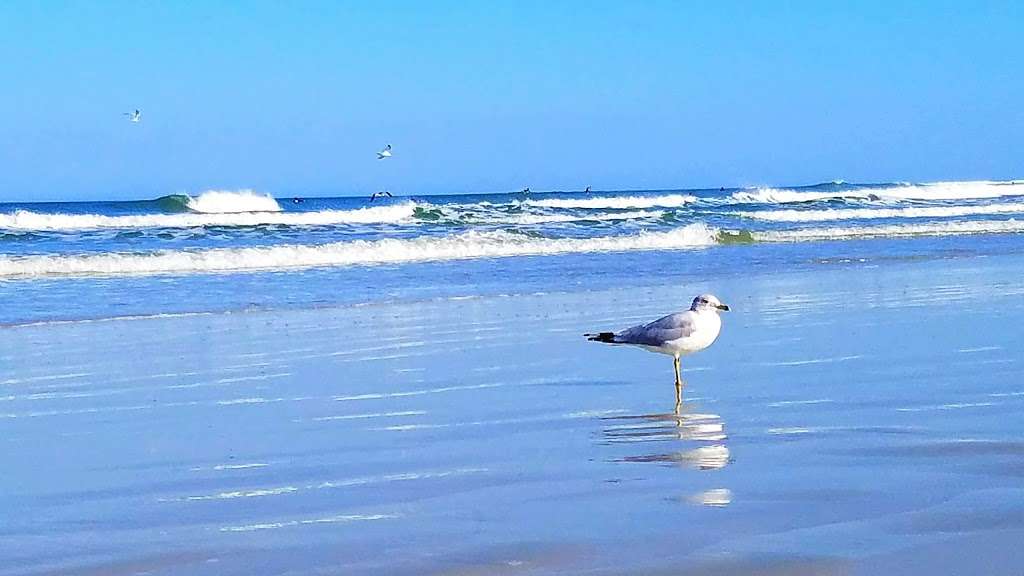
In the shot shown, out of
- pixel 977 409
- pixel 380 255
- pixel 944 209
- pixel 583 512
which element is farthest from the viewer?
pixel 944 209

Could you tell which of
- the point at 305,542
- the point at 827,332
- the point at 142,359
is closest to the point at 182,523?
the point at 305,542

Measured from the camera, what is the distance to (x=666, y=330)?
21.8 ft

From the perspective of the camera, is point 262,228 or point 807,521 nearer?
point 807,521

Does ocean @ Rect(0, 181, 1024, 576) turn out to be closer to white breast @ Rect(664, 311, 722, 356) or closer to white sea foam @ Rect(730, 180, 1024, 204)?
white breast @ Rect(664, 311, 722, 356)

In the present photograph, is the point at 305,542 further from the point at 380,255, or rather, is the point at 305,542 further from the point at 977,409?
the point at 380,255

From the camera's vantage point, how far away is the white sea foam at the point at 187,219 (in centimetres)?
3166

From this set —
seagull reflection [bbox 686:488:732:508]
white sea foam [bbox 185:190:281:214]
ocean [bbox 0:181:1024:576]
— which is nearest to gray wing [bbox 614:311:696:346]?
ocean [bbox 0:181:1024:576]

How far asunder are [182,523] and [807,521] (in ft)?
5.69

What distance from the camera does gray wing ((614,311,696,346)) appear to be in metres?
6.61

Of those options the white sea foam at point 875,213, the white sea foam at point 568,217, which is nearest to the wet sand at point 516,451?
the white sea foam at point 568,217

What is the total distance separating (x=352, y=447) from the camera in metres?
5.32

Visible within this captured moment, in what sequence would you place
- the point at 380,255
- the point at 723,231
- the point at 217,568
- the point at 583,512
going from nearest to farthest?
the point at 217,568, the point at 583,512, the point at 380,255, the point at 723,231

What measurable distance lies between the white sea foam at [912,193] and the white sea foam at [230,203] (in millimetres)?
18009

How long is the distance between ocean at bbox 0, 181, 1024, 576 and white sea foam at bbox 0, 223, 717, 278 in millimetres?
3215
